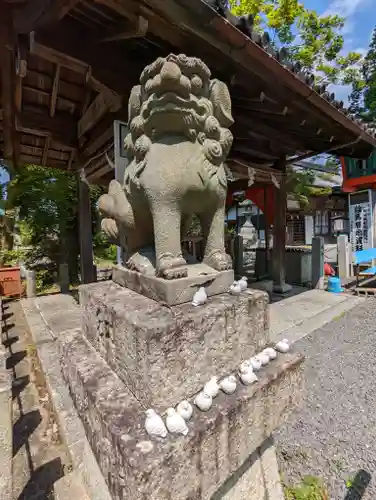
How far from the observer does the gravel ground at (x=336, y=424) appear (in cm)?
171

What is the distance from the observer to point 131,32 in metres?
1.87

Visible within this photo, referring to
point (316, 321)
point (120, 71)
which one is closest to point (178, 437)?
point (120, 71)

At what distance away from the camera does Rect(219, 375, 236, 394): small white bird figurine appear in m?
1.18

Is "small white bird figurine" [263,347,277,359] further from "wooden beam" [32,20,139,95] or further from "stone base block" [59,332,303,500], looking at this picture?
"wooden beam" [32,20,139,95]

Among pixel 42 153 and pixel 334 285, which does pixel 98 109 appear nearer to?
pixel 42 153

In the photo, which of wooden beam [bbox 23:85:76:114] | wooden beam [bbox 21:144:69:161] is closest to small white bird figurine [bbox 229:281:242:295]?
wooden beam [bbox 23:85:76:114]

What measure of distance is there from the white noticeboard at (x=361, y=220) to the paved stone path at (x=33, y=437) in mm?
9808

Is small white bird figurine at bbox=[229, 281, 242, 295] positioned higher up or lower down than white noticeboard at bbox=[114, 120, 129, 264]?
lower down

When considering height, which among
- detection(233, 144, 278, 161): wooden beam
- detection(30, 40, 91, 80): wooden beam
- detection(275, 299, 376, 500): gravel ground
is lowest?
detection(275, 299, 376, 500): gravel ground

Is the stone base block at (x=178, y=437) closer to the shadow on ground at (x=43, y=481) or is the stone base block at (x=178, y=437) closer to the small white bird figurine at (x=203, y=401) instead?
the small white bird figurine at (x=203, y=401)

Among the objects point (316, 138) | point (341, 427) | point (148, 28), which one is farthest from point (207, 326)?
point (316, 138)

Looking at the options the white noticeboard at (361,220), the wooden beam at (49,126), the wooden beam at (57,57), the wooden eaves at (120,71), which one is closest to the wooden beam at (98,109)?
the wooden eaves at (120,71)

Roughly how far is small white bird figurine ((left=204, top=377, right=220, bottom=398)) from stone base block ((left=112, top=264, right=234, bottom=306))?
0.37m

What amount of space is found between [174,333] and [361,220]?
399 inches
